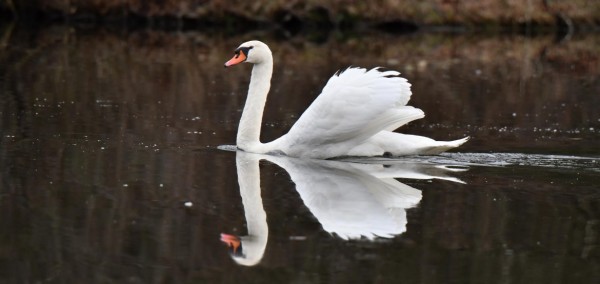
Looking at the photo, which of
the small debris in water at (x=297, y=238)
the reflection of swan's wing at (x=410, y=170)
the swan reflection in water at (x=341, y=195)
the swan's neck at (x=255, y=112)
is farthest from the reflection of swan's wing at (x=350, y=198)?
the swan's neck at (x=255, y=112)

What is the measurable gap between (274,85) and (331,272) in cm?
1008

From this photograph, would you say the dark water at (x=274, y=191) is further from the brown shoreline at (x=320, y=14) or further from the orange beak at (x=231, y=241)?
the brown shoreline at (x=320, y=14)

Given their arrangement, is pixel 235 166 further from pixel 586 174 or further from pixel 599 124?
pixel 599 124

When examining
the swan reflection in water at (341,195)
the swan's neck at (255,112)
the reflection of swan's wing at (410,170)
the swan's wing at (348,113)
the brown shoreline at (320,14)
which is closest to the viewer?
the swan reflection in water at (341,195)

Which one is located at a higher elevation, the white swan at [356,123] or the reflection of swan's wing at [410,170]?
the white swan at [356,123]

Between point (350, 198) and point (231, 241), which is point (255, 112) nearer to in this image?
point (350, 198)

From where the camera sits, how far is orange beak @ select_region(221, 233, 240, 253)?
247 inches

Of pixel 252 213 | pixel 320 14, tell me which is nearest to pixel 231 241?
pixel 252 213

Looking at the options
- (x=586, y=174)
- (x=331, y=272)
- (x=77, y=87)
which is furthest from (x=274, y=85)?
(x=331, y=272)

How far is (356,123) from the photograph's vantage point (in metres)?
9.45

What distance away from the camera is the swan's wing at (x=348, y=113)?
31.0 feet

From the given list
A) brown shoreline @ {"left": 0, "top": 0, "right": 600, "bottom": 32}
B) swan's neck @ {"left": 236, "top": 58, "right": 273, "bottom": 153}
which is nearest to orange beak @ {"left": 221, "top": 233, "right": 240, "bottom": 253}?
swan's neck @ {"left": 236, "top": 58, "right": 273, "bottom": 153}

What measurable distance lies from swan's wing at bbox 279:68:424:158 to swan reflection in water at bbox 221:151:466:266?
0.16 metres

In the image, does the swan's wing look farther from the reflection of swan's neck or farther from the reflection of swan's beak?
the reflection of swan's beak
